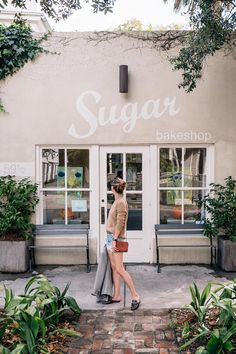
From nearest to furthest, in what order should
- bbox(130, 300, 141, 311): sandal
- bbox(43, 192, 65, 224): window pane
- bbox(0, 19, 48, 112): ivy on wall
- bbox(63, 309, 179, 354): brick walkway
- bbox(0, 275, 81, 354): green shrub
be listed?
bbox(0, 275, 81, 354): green shrub, bbox(63, 309, 179, 354): brick walkway, bbox(130, 300, 141, 311): sandal, bbox(0, 19, 48, 112): ivy on wall, bbox(43, 192, 65, 224): window pane

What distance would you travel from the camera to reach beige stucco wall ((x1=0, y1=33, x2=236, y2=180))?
7.69 meters

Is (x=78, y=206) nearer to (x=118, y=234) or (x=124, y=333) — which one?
(x=118, y=234)

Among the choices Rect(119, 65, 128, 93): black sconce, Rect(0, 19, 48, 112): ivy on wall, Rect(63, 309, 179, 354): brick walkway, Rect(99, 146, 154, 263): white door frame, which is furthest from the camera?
Rect(99, 146, 154, 263): white door frame

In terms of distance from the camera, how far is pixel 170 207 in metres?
7.90

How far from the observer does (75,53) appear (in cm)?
773

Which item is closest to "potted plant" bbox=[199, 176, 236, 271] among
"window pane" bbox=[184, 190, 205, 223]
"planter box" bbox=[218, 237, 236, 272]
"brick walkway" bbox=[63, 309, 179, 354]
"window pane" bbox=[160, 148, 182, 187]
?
"planter box" bbox=[218, 237, 236, 272]

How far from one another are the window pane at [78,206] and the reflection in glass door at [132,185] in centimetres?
31

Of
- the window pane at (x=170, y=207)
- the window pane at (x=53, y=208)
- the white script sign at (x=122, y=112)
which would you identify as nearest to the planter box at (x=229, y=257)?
the window pane at (x=170, y=207)

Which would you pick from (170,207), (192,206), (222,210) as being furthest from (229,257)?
(170,207)

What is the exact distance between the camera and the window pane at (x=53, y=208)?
7918mm

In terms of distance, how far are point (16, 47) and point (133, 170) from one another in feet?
10.1

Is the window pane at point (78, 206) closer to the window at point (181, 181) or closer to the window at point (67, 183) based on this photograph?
the window at point (67, 183)

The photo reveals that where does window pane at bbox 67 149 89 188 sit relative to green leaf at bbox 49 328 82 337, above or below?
above

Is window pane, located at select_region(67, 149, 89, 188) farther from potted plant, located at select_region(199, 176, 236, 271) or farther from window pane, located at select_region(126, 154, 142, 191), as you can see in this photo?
potted plant, located at select_region(199, 176, 236, 271)
